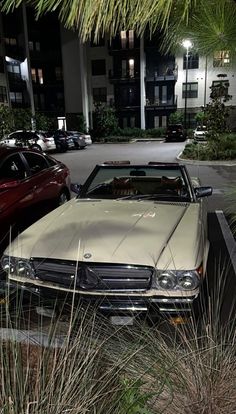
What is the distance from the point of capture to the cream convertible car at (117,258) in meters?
2.92

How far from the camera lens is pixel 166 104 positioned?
146 feet

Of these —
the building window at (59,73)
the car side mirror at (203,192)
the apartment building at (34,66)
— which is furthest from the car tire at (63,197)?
the building window at (59,73)

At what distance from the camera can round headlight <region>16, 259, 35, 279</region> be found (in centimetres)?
317

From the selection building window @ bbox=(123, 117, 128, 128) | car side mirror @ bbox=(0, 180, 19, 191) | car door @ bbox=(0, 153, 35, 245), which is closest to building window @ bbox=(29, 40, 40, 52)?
building window @ bbox=(123, 117, 128, 128)

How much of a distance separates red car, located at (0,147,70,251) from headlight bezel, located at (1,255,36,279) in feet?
5.90

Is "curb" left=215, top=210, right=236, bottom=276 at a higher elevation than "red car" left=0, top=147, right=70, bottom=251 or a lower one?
lower

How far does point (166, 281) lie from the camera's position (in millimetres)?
2916

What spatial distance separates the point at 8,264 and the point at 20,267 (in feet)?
0.47

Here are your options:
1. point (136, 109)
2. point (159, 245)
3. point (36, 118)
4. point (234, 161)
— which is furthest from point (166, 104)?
point (159, 245)

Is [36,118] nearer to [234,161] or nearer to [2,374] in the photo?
[234,161]

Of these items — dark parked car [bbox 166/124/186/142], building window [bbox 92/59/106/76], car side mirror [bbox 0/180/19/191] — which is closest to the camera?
car side mirror [bbox 0/180/19/191]

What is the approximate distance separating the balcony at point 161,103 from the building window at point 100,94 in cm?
547

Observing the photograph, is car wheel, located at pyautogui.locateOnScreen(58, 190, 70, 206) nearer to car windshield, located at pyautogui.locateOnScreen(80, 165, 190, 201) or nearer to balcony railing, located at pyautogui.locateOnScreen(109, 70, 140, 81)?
car windshield, located at pyautogui.locateOnScreen(80, 165, 190, 201)

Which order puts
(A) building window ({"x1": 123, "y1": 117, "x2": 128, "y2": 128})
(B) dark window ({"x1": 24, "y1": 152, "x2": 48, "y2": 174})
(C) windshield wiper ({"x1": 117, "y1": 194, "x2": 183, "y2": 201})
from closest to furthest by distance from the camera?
1. (C) windshield wiper ({"x1": 117, "y1": 194, "x2": 183, "y2": 201})
2. (B) dark window ({"x1": 24, "y1": 152, "x2": 48, "y2": 174})
3. (A) building window ({"x1": 123, "y1": 117, "x2": 128, "y2": 128})
